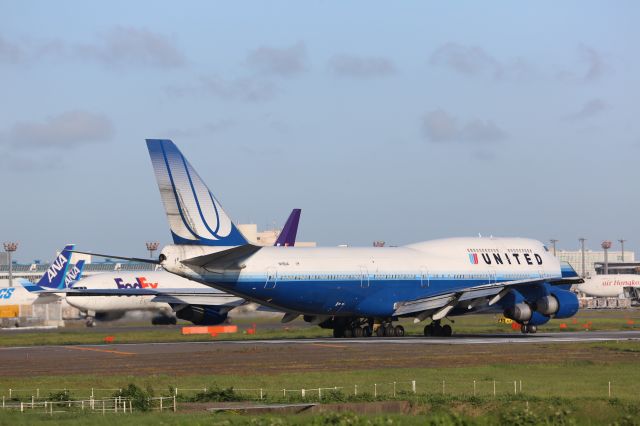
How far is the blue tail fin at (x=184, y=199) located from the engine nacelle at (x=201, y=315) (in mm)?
18269

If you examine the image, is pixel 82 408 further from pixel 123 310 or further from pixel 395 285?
pixel 123 310

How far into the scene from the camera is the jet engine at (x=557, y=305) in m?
63.1

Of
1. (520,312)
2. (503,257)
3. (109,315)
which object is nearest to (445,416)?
(520,312)

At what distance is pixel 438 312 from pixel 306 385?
88.4 ft

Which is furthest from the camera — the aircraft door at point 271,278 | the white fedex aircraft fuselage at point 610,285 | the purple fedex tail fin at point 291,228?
the white fedex aircraft fuselage at point 610,285

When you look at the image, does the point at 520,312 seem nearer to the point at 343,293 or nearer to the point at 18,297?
the point at 343,293

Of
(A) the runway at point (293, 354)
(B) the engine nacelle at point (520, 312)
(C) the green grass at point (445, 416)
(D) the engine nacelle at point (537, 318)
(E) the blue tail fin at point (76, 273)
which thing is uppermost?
(E) the blue tail fin at point (76, 273)

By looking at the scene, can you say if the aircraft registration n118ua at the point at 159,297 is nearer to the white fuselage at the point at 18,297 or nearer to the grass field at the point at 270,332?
the grass field at the point at 270,332

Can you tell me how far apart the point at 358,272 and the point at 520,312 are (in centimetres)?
979

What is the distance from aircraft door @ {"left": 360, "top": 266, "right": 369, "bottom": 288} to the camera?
6340cm

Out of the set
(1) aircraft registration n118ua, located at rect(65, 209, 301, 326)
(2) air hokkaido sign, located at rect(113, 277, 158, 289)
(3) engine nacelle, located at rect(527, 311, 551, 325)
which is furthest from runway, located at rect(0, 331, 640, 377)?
(2) air hokkaido sign, located at rect(113, 277, 158, 289)

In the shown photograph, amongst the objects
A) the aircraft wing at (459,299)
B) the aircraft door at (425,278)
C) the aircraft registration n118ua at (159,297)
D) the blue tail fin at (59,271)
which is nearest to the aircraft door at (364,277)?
the aircraft wing at (459,299)

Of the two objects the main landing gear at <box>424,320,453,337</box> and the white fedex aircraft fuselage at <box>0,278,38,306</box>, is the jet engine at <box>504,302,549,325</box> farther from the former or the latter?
the white fedex aircraft fuselage at <box>0,278,38,306</box>

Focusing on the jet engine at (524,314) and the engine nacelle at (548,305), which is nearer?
the engine nacelle at (548,305)
